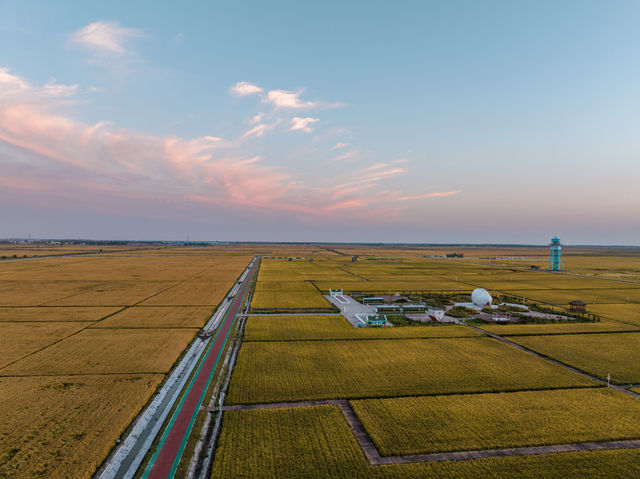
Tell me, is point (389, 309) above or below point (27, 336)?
below

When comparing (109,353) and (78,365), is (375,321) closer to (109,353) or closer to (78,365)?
(109,353)

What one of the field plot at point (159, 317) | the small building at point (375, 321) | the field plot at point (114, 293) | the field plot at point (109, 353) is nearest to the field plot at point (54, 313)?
the field plot at point (159, 317)

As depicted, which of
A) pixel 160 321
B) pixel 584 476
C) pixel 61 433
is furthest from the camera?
pixel 160 321

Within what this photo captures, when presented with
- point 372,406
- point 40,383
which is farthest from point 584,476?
point 40,383

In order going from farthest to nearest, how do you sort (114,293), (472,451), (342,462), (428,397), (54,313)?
1. (114,293)
2. (54,313)
3. (428,397)
4. (472,451)
5. (342,462)

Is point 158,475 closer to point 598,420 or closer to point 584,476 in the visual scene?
point 584,476

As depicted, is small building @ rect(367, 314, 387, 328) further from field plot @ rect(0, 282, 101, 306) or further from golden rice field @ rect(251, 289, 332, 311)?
field plot @ rect(0, 282, 101, 306)

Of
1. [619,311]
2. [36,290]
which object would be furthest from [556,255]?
[36,290]
